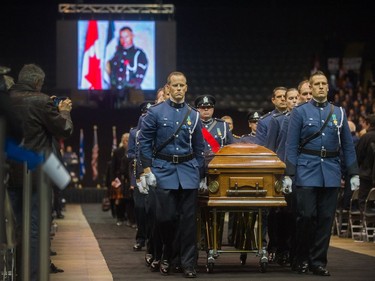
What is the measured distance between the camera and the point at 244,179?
9742 mm

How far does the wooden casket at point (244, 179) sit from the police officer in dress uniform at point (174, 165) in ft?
0.56

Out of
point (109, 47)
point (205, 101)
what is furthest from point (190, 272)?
point (109, 47)

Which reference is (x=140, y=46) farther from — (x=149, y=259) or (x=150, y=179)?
(x=150, y=179)

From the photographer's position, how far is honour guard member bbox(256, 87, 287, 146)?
1158 cm

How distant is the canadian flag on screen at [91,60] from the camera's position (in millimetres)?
29156

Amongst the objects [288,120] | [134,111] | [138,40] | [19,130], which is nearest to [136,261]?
[288,120]

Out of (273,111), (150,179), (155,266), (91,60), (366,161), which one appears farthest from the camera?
(91,60)

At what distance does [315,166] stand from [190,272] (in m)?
1.49

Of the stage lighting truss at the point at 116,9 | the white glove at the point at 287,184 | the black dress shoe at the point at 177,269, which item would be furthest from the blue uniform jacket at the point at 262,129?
the stage lighting truss at the point at 116,9

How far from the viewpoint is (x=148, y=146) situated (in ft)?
31.9

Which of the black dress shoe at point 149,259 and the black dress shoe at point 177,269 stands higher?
the black dress shoe at point 177,269

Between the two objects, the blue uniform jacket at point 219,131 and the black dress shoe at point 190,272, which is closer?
the black dress shoe at point 190,272

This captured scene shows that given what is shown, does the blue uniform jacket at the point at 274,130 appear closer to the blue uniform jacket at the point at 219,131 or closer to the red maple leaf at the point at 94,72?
the blue uniform jacket at the point at 219,131

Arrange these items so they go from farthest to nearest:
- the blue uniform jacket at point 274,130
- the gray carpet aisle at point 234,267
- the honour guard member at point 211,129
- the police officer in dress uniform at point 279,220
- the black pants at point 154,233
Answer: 1. the honour guard member at point 211,129
2. the blue uniform jacket at point 274,130
3. the police officer in dress uniform at point 279,220
4. the black pants at point 154,233
5. the gray carpet aisle at point 234,267
